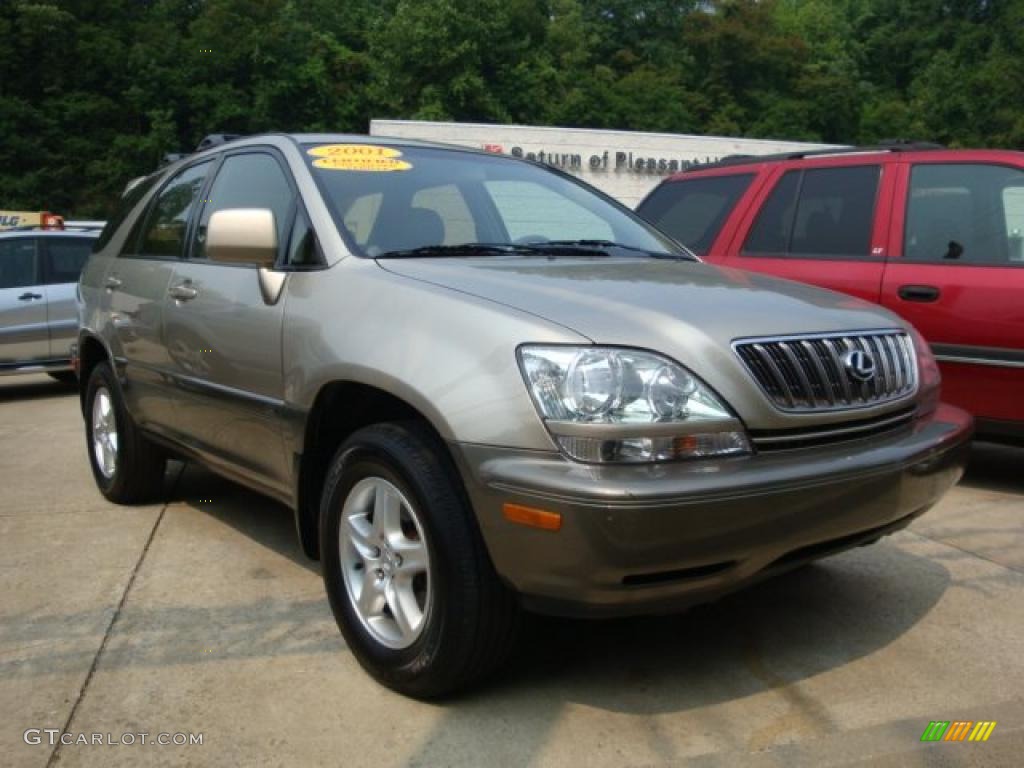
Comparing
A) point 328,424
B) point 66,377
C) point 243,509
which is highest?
point 328,424

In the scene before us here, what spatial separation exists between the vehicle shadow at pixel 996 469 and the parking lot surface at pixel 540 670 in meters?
0.91

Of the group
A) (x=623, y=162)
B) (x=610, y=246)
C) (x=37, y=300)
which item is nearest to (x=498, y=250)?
(x=610, y=246)

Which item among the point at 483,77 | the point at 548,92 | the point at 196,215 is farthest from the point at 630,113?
the point at 196,215

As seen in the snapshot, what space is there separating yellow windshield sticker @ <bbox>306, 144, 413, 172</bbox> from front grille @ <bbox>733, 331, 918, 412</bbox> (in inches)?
66.3

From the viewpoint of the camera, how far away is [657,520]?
2.21 meters

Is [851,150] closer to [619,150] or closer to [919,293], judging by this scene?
[919,293]

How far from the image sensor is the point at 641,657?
298cm

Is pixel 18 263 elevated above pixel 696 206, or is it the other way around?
pixel 696 206

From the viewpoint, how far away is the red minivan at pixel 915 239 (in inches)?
184

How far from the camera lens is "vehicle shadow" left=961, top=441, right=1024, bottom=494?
5059 millimetres

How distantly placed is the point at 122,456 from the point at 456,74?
47450mm

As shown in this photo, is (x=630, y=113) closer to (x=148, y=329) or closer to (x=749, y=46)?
(x=749, y=46)

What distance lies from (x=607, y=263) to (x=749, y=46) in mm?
56878
